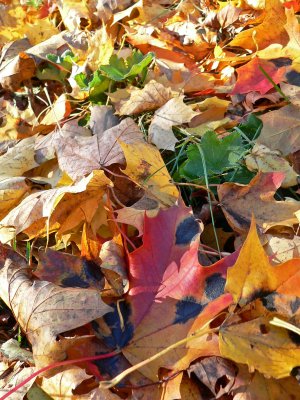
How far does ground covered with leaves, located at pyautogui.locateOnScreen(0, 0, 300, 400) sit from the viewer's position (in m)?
0.81

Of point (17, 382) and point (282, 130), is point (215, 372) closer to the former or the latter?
point (17, 382)

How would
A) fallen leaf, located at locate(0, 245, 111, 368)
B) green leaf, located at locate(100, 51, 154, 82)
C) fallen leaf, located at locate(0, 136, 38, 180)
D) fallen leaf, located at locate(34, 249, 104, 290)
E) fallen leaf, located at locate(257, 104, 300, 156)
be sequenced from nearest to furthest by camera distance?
fallen leaf, located at locate(0, 245, 111, 368) → fallen leaf, located at locate(34, 249, 104, 290) → fallen leaf, located at locate(257, 104, 300, 156) → fallen leaf, located at locate(0, 136, 38, 180) → green leaf, located at locate(100, 51, 154, 82)

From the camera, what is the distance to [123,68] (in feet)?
4.95

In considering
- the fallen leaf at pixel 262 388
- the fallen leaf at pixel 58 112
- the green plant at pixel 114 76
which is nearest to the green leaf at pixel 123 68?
the green plant at pixel 114 76

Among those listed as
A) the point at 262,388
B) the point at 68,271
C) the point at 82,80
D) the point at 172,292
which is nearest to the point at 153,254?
the point at 172,292

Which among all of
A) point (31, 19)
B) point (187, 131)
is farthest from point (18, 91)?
point (187, 131)

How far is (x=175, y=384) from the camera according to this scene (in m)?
0.81

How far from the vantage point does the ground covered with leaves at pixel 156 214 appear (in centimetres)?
81

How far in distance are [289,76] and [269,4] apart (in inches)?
10.5

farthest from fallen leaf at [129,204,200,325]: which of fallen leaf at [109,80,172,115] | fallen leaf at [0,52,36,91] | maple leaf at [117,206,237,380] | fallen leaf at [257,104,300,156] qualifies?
fallen leaf at [0,52,36,91]

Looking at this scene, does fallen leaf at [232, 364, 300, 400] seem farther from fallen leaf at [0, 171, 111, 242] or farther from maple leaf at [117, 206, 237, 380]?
fallen leaf at [0, 171, 111, 242]

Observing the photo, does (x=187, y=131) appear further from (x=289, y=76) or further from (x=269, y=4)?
(x=269, y=4)

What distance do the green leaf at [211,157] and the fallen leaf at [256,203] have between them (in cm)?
9

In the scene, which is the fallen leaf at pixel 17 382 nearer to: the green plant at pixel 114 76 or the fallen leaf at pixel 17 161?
the fallen leaf at pixel 17 161
